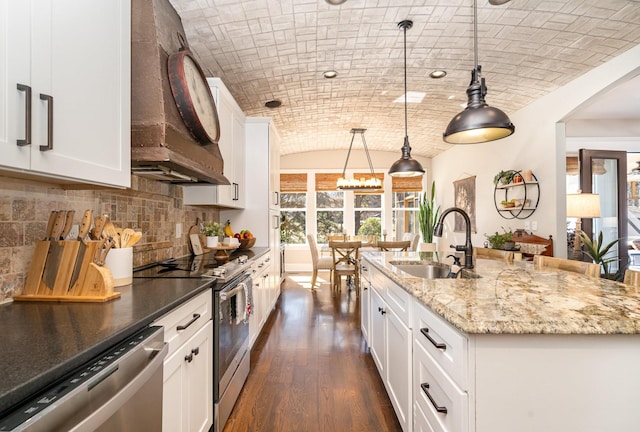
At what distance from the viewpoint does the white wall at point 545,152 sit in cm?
325

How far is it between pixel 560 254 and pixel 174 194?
409 cm

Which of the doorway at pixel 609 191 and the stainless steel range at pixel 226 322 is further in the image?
the doorway at pixel 609 191

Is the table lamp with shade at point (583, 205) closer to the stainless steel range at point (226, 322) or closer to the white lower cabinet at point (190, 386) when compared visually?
the stainless steel range at point (226, 322)

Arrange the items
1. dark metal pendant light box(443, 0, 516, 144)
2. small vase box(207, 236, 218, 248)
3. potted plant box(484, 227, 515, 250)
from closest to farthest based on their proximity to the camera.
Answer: dark metal pendant light box(443, 0, 516, 144)
small vase box(207, 236, 218, 248)
potted plant box(484, 227, 515, 250)

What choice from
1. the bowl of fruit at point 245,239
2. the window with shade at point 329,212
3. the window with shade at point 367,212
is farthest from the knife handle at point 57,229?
the window with shade at point 367,212

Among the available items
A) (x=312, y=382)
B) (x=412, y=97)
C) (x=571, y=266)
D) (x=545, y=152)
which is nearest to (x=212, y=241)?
(x=312, y=382)

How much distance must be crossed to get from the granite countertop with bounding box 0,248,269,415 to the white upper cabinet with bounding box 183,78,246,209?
4.95 ft

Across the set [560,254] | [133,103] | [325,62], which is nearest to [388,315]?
[133,103]

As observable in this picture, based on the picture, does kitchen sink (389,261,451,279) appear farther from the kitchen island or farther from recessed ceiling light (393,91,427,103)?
recessed ceiling light (393,91,427,103)

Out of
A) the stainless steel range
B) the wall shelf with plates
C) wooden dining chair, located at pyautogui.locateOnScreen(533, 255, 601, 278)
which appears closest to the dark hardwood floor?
the stainless steel range

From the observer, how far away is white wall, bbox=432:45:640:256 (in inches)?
128

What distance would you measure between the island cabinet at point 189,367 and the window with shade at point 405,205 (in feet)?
21.8

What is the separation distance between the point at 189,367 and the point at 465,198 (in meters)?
5.62

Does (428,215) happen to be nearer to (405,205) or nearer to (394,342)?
(405,205)
